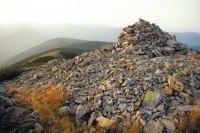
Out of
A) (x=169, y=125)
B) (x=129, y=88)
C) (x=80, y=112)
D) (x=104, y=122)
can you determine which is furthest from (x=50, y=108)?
(x=169, y=125)

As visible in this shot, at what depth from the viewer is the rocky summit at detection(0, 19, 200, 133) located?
32.0 feet

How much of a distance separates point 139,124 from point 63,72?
1023cm

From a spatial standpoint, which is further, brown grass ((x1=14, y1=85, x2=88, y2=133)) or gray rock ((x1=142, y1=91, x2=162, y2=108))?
gray rock ((x1=142, y1=91, x2=162, y2=108))

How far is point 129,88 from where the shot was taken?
11867 mm

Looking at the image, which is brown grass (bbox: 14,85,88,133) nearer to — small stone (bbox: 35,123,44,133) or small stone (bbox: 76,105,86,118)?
small stone (bbox: 35,123,44,133)

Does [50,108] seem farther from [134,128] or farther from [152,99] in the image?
[152,99]

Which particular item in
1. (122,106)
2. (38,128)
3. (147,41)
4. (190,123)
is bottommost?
(38,128)

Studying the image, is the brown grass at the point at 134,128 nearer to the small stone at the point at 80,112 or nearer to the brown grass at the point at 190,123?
the brown grass at the point at 190,123

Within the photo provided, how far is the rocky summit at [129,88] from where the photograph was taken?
32.0 feet

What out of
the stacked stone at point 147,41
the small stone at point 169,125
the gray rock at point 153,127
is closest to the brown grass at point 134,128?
the gray rock at point 153,127

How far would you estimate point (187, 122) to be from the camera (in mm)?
9188

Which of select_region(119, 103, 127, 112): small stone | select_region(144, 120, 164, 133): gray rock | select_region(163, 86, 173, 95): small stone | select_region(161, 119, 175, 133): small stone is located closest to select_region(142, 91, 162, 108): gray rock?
select_region(163, 86, 173, 95): small stone

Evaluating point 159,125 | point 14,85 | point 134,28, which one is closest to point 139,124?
point 159,125

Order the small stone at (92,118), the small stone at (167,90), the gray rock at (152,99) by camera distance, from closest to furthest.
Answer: the small stone at (92,118) → the gray rock at (152,99) → the small stone at (167,90)
